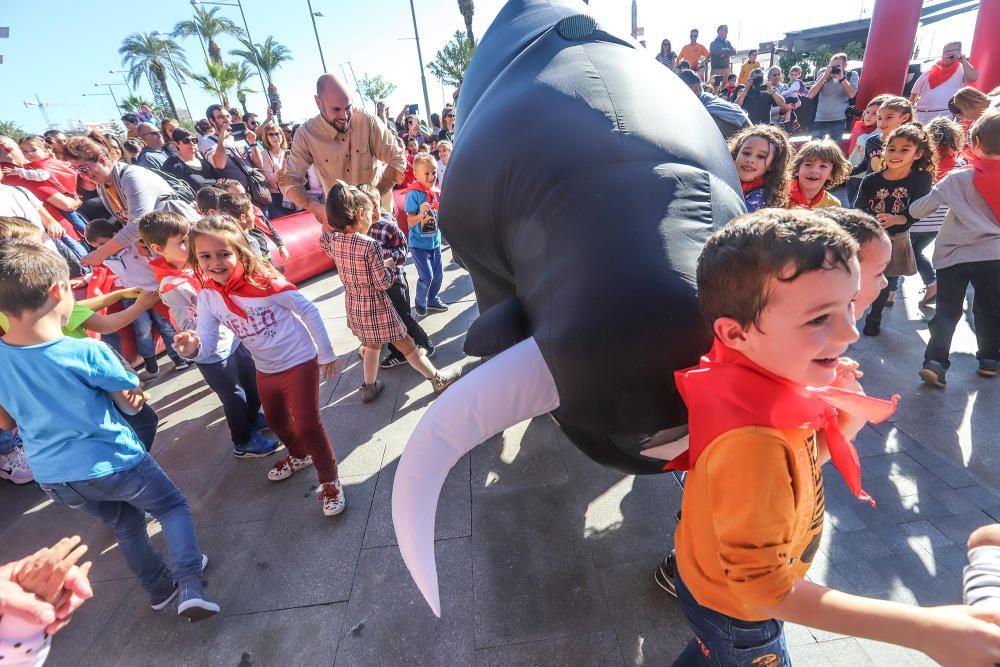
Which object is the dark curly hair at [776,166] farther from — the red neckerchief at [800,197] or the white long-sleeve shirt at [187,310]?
the white long-sleeve shirt at [187,310]

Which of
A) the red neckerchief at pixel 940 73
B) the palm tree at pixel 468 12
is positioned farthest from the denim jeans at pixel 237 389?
the palm tree at pixel 468 12

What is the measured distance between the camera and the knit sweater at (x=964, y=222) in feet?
9.85

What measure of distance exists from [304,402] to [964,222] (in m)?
4.20

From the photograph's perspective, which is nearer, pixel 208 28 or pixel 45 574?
pixel 45 574

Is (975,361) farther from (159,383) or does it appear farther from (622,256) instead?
(159,383)

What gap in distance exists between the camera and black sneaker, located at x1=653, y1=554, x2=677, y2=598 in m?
2.04

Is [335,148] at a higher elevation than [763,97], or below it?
higher

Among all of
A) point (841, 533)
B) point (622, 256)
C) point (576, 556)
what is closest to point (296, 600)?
point (576, 556)

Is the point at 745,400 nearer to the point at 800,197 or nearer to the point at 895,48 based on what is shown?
the point at 800,197

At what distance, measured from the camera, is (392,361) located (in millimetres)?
4383

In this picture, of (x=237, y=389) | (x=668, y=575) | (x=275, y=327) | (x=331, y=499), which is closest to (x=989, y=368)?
(x=668, y=575)

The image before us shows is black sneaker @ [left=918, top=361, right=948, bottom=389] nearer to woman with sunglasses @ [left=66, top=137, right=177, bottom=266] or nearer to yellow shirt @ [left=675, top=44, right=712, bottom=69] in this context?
woman with sunglasses @ [left=66, top=137, right=177, bottom=266]

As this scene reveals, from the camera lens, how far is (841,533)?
223 cm

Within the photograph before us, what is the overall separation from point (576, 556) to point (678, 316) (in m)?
1.57
